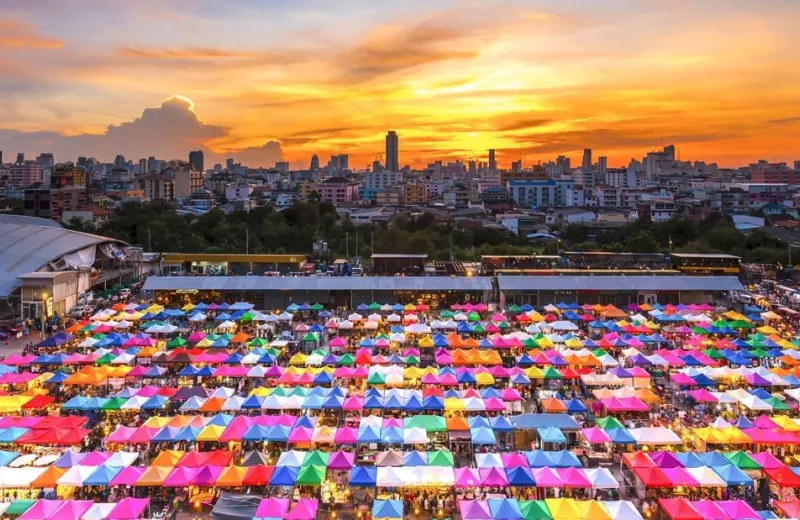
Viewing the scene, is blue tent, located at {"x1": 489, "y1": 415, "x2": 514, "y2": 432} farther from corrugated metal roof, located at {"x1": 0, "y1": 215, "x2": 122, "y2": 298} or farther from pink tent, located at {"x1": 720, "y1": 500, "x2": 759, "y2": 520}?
corrugated metal roof, located at {"x1": 0, "y1": 215, "x2": 122, "y2": 298}

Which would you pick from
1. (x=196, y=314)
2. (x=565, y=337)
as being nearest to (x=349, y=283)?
(x=196, y=314)

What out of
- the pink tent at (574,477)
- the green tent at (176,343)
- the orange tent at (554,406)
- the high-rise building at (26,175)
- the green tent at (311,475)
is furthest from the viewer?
the high-rise building at (26,175)

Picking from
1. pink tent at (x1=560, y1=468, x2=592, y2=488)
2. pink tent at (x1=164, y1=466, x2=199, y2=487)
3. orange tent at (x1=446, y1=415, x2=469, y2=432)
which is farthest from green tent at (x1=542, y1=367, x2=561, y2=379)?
pink tent at (x1=164, y1=466, x2=199, y2=487)

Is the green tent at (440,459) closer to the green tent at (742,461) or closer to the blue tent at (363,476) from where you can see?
the blue tent at (363,476)

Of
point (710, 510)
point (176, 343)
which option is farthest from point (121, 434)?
point (710, 510)

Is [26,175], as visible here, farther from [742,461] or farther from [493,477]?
[742,461]

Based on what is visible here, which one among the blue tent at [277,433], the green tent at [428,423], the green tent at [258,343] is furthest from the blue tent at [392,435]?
the green tent at [258,343]
